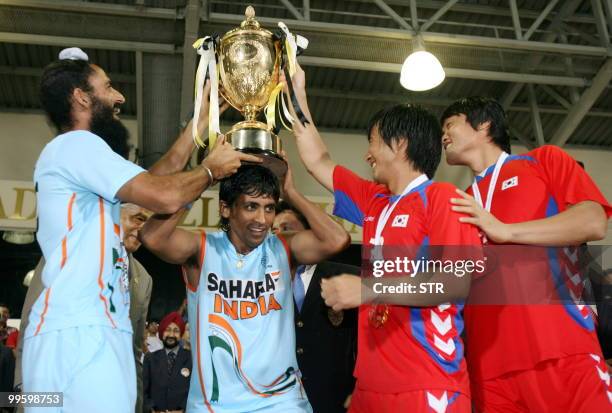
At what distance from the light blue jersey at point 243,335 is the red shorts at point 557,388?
0.91 metres

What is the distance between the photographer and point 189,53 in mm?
8227

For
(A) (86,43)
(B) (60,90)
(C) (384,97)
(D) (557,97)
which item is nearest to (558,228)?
(B) (60,90)

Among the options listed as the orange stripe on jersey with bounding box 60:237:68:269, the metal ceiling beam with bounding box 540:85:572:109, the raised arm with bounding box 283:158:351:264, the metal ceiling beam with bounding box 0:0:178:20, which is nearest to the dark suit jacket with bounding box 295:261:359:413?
the raised arm with bounding box 283:158:351:264

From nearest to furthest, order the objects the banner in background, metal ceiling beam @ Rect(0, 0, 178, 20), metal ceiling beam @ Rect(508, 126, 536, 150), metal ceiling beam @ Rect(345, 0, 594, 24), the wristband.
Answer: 1. the wristband
2. metal ceiling beam @ Rect(0, 0, 178, 20)
3. metal ceiling beam @ Rect(345, 0, 594, 24)
4. the banner in background
5. metal ceiling beam @ Rect(508, 126, 536, 150)

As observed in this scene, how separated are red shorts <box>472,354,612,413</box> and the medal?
64 cm

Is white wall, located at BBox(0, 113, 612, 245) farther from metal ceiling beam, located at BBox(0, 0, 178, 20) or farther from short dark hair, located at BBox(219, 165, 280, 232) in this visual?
short dark hair, located at BBox(219, 165, 280, 232)

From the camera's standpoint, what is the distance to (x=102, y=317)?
2.57 meters

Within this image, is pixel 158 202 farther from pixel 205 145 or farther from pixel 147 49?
pixel 147 49

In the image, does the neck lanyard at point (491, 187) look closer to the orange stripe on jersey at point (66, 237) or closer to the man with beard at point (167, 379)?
the orange stripe on jersey at point (66, 237)

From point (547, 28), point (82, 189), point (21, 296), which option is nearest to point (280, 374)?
point (82, 189)

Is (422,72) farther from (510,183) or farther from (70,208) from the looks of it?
(70,208)

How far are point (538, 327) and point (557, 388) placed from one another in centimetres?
27

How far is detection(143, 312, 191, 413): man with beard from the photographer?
304 inches

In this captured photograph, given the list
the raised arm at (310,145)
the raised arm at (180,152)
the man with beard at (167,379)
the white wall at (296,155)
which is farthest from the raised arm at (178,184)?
the white wall at (296,155)
